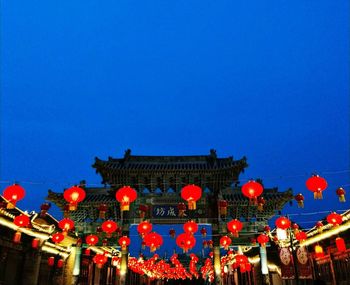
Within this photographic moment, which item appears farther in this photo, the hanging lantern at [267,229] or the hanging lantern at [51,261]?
the hanging lantern at [267,229]

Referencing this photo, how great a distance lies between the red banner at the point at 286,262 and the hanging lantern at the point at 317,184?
139 inches

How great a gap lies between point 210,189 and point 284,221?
24.4 feet

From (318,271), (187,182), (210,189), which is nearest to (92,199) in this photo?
(187,182)

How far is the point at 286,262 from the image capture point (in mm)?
11703

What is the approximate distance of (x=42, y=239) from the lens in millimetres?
13047

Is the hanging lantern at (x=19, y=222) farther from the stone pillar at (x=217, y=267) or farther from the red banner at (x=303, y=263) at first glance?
the stone pillar at (x=217, y=267)

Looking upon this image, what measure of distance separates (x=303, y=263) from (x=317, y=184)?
3.98 metres

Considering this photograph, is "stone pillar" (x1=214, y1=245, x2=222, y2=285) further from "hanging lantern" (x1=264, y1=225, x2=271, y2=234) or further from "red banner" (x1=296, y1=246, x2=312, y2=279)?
"red banner" (x1=296, y1=246, x2=312, y2=279)

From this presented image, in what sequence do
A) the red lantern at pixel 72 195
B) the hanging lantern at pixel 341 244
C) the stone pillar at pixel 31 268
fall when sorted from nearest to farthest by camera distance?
the red lantern at pixel 72 195 < the hanging lantern at pixel 341 244 < the stone pillar at pixel 31 268

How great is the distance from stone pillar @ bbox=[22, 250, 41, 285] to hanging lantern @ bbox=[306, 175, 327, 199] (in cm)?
1105

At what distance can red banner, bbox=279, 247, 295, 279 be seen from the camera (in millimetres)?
11688

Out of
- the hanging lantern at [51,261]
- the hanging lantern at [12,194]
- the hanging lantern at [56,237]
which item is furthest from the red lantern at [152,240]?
the hanging lantern at [12,194]

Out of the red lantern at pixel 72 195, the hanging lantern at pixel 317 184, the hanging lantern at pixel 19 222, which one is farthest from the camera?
the hanging lantern at pixel 19 222

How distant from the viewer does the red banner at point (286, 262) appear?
11688 millimetres
